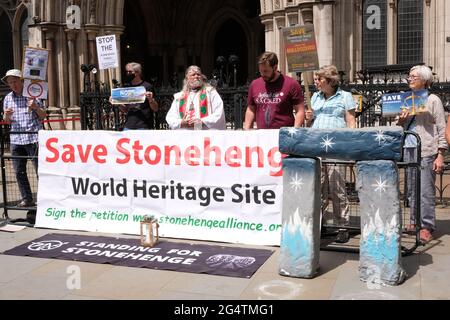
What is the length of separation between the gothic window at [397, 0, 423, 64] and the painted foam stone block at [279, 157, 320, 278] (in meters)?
10.3

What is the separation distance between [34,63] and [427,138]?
17.5 feet

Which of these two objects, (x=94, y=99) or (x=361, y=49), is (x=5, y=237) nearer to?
(x=94, y=99)

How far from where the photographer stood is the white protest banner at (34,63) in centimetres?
788

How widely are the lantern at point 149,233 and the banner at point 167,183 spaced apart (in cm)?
29

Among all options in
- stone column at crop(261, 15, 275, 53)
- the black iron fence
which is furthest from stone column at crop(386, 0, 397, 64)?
stone column at crop(261, 15, 275, 53)

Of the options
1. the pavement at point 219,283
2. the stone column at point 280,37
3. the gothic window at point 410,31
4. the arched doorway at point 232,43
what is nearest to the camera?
the pavement at point 219,283

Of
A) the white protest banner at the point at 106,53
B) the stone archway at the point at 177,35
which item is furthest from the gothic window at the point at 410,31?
the stone archway at the point at 177,35

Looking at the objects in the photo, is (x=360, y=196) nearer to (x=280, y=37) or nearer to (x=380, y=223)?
(x=380, y=223)

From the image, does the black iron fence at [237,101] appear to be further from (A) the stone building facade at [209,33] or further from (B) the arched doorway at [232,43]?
(B) the arched doorway at [232,43]

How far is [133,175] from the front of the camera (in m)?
6.63

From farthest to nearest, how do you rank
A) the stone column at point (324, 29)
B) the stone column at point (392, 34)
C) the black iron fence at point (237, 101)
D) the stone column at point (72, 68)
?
the stone column at point (72, 68)
the stone column at point (392, 34)
the stone column at point (324, 29)
the black iron fence at point (237, 101)

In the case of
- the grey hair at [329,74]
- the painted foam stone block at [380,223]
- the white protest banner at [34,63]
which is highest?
the white protest banner at [34,63]

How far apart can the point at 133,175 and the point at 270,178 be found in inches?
65.7

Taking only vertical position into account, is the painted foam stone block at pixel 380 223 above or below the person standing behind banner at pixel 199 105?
below
